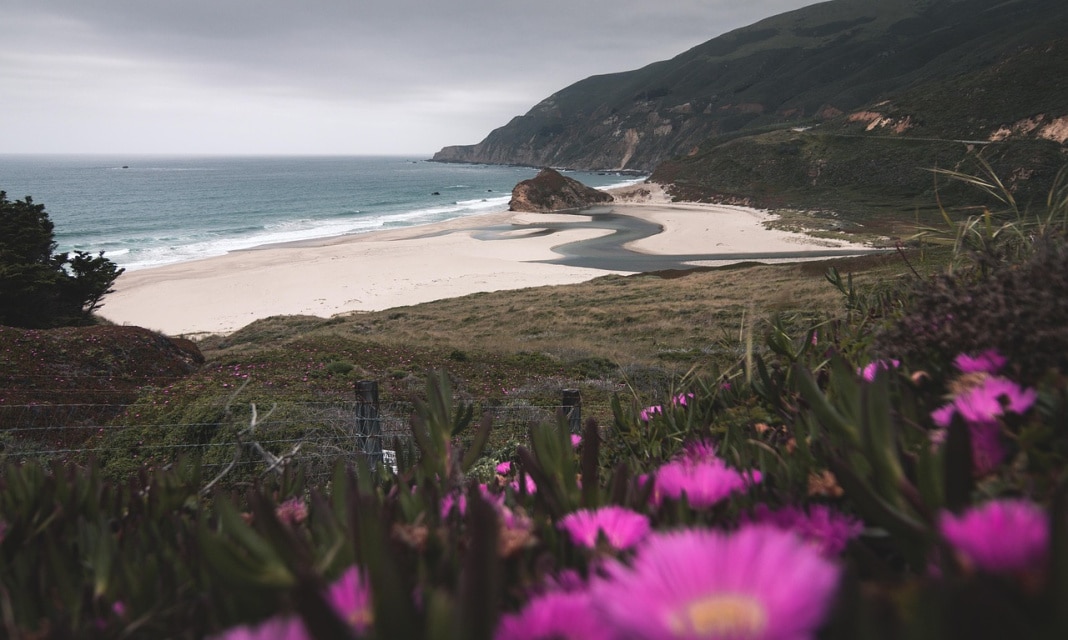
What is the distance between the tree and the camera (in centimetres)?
1233

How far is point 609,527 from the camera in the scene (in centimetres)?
64

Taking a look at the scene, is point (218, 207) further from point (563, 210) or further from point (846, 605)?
point (846, 605)

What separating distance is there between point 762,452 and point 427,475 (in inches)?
20.2

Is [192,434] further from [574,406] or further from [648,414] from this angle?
[648,414]

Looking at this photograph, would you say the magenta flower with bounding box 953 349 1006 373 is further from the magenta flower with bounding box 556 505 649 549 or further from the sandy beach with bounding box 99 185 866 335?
the sandy beach with bounding box 99 185 866 335

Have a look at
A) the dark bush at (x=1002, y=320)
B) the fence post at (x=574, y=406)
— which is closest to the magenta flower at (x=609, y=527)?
the dark bush at (x=1002, y=320)

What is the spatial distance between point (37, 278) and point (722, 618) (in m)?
16.2

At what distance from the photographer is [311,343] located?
472 inches

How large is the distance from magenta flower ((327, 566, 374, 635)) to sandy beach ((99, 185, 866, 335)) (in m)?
20.7

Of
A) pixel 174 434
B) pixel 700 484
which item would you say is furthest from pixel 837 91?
pixel 700 484

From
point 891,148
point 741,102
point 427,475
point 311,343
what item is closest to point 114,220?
point 311,343

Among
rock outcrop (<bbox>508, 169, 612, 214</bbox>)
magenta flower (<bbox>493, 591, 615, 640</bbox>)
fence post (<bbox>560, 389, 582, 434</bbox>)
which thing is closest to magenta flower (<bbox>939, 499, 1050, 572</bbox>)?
magenta flower (<bbox>493, 591, 615, 640</bbox>)

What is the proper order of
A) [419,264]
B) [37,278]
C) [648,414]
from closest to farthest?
[648,414] < [37,278] < [419,264]

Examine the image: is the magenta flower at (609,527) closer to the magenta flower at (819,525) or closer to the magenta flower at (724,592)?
the magenta flower at (819,525)
